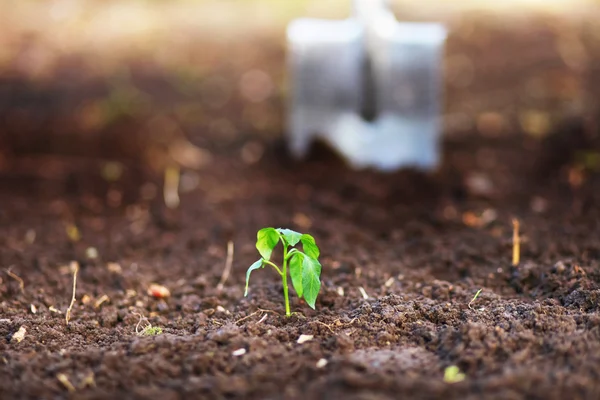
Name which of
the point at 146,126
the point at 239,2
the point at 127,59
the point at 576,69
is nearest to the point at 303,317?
the point at 146,126

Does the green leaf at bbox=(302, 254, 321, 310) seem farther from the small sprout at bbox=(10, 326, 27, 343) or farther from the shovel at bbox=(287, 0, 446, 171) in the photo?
the shovel at bbox=(287, 0, 446, 171)

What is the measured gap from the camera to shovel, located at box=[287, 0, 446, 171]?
3.79 meters

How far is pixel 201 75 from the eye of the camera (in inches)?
215

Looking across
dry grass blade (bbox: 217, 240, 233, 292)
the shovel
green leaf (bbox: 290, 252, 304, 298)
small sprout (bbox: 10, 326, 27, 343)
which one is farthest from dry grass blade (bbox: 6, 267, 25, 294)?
the shovel

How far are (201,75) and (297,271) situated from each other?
12.1 feet

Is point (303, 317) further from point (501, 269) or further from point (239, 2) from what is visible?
point (239, 2)

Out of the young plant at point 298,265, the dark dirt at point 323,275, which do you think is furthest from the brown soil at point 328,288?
the young plant at point 298,265

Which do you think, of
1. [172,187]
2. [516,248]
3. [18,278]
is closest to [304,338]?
[516,248]

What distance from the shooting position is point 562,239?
9.20 feet

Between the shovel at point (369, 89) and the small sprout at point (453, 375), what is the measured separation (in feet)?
7.07

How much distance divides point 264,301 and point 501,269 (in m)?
0.89

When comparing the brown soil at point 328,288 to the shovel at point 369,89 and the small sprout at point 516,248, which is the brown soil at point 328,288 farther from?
the shovel at point 369,89

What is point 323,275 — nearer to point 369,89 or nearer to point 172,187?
point 172,187

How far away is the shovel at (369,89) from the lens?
379cm
